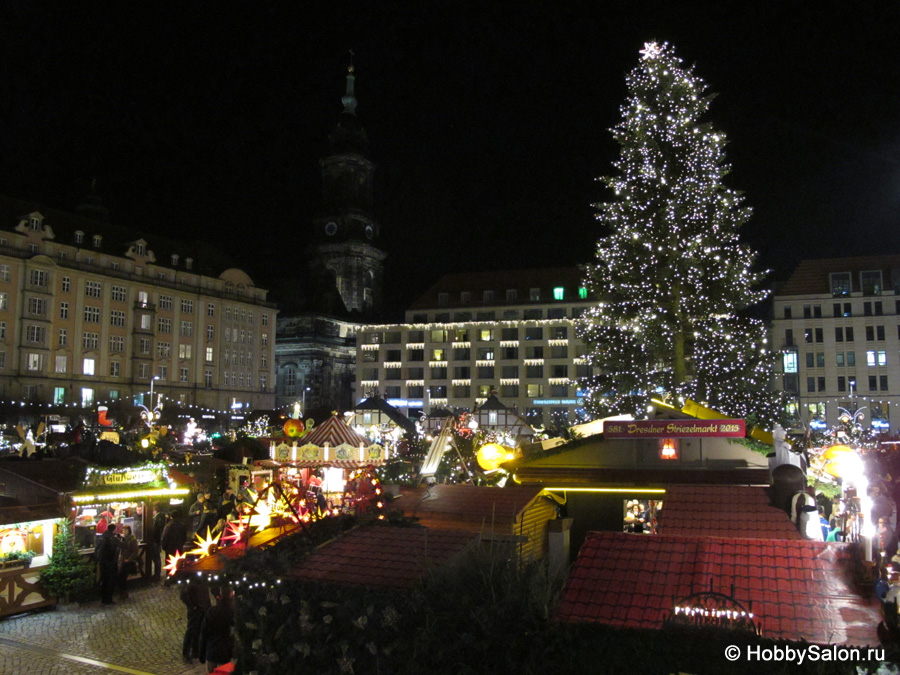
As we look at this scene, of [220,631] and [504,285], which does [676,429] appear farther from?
[504,285]

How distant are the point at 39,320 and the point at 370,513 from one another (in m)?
56.4

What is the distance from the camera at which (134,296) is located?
210ft

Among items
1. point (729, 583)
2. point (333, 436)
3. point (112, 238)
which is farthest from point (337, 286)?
point (729, 583)

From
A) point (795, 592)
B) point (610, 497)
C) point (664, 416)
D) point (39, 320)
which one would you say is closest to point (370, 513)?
point (795, 592)

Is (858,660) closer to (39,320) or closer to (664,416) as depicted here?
(664,416)

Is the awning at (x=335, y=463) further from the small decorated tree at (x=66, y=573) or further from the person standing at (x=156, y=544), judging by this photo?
the small decorated tree at (x=66, y=573)

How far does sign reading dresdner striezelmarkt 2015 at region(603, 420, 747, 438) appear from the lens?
13.4m

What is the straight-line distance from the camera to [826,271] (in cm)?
6606

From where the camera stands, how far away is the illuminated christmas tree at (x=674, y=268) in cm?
2458

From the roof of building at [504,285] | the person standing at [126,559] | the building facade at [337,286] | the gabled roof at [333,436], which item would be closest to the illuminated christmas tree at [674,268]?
the gabled roof at [333,436]

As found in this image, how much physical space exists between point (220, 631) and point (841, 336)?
66419 mm

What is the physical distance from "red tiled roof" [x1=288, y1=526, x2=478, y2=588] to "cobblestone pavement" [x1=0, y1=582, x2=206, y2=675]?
4.74 meters

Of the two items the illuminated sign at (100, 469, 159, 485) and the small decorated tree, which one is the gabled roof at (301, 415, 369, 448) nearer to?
the illuminated sign at (100, 469, 159, 485)

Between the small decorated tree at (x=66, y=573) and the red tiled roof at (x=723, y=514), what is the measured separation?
441 inches
